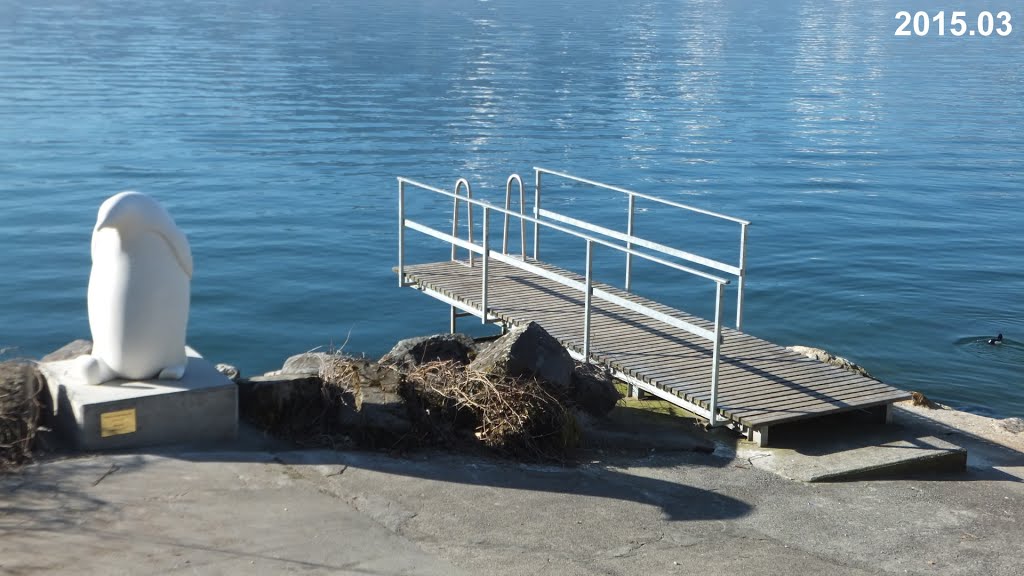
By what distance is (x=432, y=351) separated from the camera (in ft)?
34.2

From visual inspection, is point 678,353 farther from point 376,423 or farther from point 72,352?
point 72,352

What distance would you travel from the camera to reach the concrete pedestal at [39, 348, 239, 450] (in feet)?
25.1

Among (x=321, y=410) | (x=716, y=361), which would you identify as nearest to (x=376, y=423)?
(x=321, y=410)

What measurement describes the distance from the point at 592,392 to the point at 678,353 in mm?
1371

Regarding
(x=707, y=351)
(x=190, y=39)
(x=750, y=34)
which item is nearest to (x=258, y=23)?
(x=190, y=39)

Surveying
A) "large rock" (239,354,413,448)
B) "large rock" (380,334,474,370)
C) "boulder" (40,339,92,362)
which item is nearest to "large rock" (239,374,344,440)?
"large rock" (239,354,413,448)

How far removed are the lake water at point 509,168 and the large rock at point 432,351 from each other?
571 centimetres

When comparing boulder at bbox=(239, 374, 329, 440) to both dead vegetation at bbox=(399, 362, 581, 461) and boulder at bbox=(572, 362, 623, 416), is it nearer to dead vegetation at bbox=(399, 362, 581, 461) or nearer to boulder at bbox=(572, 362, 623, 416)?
dead vegetation at bbox=(399, 362, 581, 461)

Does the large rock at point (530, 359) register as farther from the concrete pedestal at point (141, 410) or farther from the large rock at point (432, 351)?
the concrete pedestal at point (141, 410)

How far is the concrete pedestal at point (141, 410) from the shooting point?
764 centimetres

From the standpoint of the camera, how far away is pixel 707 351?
10.8 meters

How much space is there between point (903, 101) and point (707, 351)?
35323 mm

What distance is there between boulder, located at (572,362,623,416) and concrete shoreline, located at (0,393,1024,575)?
60 centimetres

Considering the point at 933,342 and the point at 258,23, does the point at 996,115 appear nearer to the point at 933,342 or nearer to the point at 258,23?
the point at 933,342
